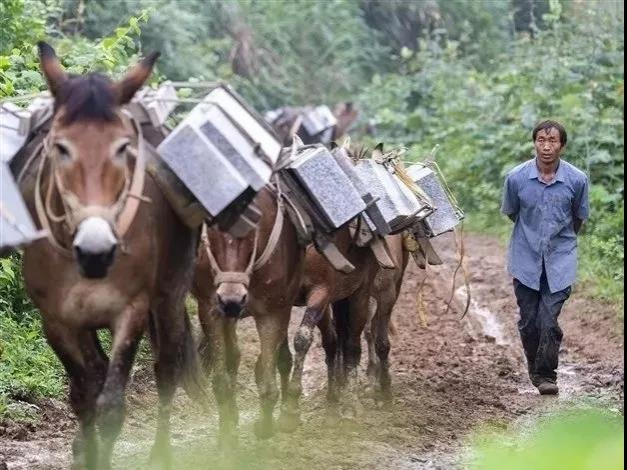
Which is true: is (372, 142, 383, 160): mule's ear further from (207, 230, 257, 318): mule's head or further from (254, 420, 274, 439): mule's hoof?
(254, 420, 274, 439): mule's hoof

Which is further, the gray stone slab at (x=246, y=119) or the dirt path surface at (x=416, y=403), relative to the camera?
the dirt path surface at (x=416, y=403)

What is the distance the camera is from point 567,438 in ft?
4.67

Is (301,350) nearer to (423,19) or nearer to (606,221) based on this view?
A: (606,221)

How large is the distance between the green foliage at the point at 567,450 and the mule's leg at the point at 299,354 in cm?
562

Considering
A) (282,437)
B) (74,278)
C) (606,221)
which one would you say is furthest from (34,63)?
(606,221)

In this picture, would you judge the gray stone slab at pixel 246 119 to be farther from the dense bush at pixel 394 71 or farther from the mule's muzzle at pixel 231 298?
the dense bush at pixel 394 71

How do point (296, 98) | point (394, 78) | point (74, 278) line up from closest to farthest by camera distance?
1. point (74, 278)
2. point (394, 78)
3. point (296, 98)

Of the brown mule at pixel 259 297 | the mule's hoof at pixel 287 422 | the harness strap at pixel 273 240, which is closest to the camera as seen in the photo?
the brown mule at pixel 259 297

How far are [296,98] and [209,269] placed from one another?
26.1m

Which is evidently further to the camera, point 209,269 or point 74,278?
point 209,269

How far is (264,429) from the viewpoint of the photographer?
22.1 ft

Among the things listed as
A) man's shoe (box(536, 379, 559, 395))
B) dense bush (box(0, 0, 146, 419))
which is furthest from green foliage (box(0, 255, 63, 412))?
man's shoe (box(536, 379, 559, 395))

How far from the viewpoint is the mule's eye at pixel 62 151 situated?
4633 mm

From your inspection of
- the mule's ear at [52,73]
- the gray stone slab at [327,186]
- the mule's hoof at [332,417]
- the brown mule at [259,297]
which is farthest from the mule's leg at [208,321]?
the mule's ear at [52,73]
